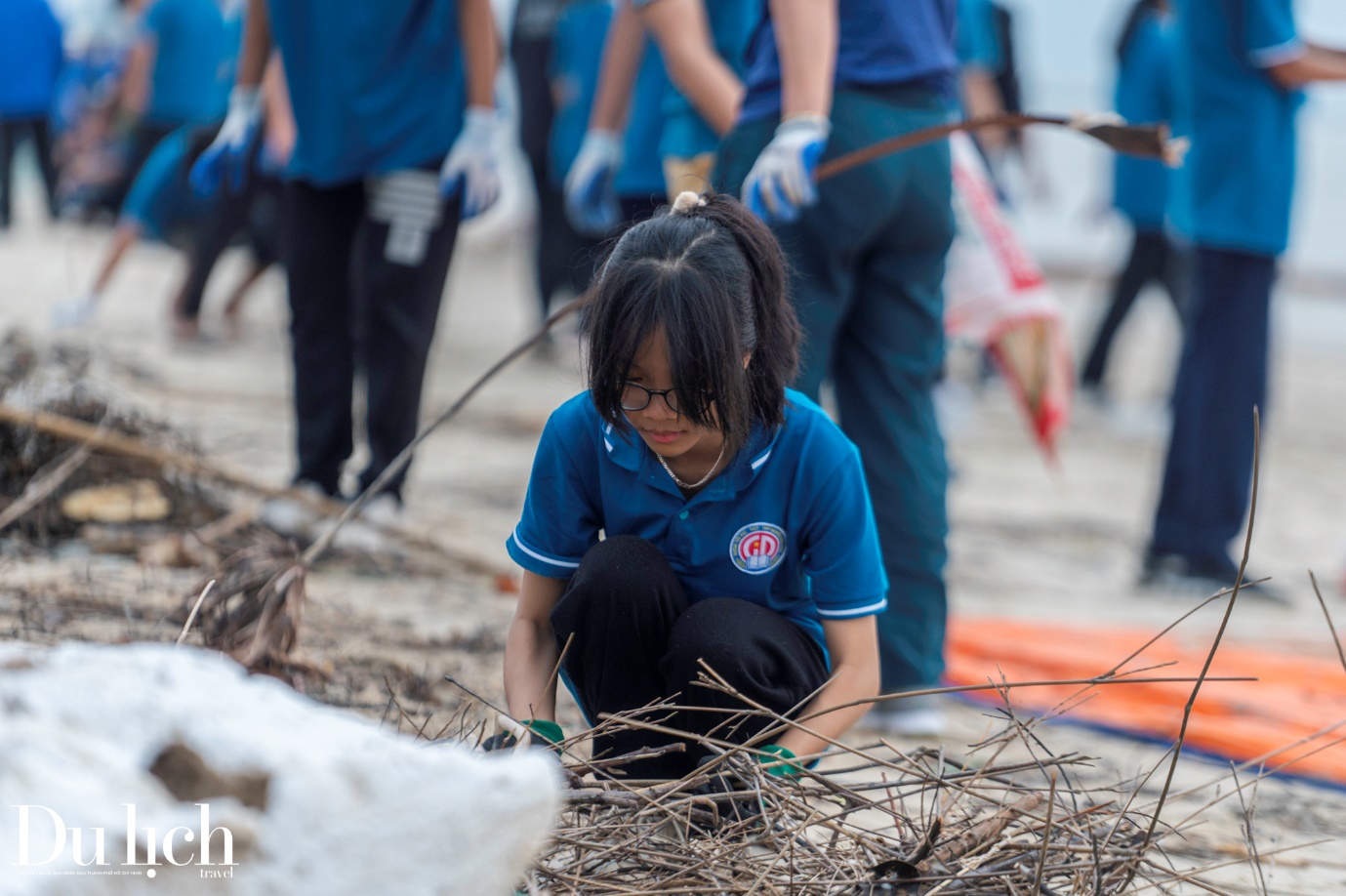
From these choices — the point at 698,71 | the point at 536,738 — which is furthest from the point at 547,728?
the point at 698,71

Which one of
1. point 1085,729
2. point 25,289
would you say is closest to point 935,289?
point 1085,729

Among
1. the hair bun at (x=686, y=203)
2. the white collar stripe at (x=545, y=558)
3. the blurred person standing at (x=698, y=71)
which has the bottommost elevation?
the white collar stripe at (x=545, y=558)

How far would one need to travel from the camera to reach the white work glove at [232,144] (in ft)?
10.5

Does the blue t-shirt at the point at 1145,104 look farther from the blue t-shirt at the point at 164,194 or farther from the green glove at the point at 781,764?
the green glove at the point at 781,764

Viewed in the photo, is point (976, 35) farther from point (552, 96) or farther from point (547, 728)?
point (547, 728)

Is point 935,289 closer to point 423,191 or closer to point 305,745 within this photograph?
point 423,191

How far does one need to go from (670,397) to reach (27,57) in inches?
351

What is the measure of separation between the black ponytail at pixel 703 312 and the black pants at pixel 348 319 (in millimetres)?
1500

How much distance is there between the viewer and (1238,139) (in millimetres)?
3277

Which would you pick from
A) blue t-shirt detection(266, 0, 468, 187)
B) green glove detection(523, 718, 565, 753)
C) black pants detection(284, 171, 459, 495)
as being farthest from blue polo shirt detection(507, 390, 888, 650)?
blue t-shirt detection(266, 0, 468, 187)

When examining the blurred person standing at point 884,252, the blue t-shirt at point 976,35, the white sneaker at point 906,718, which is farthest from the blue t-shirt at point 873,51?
the blue t-shirt at point 976,35

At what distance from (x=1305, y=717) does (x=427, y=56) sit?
87.2 inches

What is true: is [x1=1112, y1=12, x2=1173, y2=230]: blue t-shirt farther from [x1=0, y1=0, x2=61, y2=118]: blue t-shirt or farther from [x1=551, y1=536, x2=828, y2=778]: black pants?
[x1=0, y1=0, x2=61, y2=118]: blue t-shirt

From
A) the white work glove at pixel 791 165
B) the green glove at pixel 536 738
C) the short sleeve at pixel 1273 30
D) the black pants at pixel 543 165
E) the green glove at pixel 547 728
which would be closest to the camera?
the green glove at pixel 536 738
